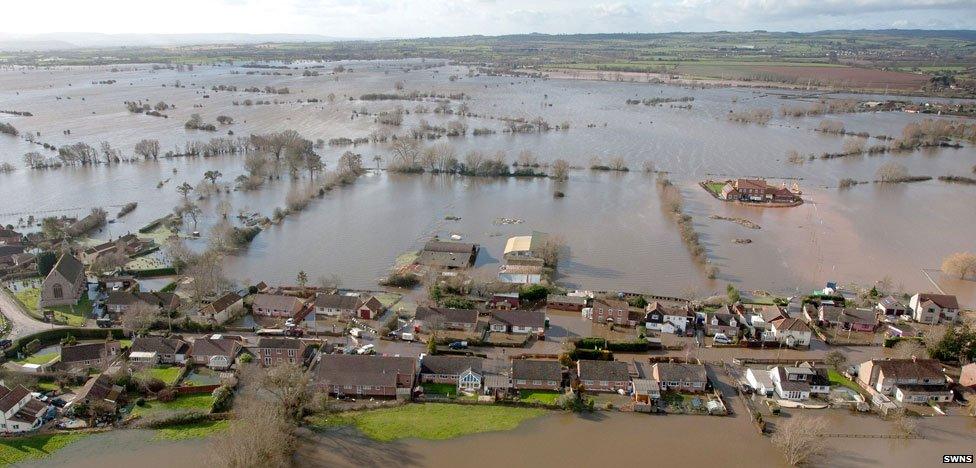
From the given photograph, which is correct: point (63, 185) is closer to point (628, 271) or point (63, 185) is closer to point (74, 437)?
point (74, 437)

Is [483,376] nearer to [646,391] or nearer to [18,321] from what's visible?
[646,391]

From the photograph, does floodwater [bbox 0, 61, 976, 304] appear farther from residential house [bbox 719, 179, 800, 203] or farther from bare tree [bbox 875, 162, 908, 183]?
residential house [bbox 719, 179, 800, 203]

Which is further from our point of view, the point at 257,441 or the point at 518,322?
the point at 518,322

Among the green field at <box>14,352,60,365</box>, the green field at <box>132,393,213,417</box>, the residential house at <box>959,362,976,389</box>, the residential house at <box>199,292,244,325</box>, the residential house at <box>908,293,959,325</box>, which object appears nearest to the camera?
the green field at <box>132,393,213,417</box>

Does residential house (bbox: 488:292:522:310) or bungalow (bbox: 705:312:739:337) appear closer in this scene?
bungalow (bbox: 705:312:739:337)

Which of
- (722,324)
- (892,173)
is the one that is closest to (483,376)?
(722,324)

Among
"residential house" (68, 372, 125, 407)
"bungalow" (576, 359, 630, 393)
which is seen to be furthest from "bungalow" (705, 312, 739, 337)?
"residential house" (68, 372, 125, 407)
